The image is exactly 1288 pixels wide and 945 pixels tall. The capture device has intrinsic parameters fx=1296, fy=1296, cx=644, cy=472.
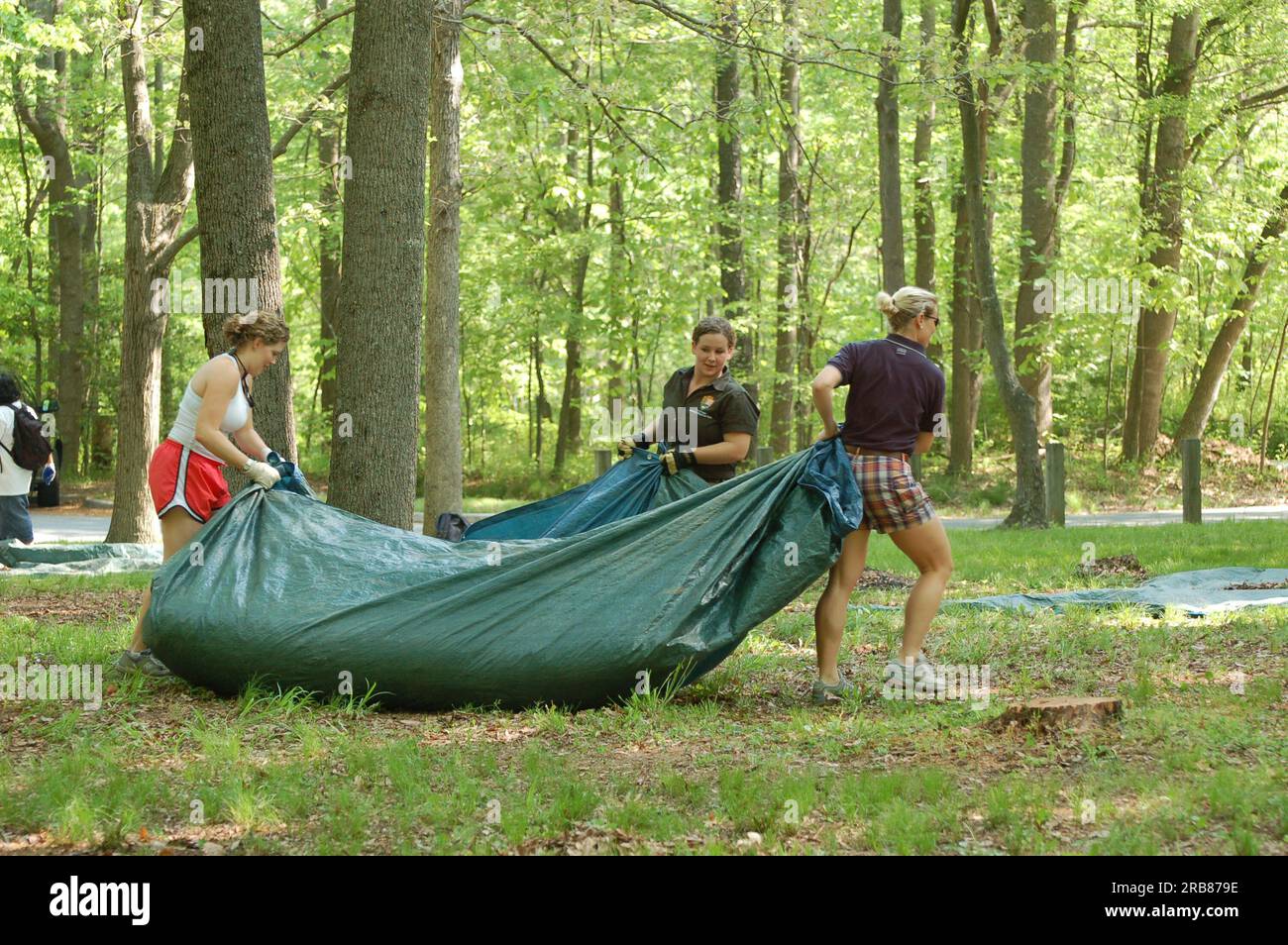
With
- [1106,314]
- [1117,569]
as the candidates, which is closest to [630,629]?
[1117,569]

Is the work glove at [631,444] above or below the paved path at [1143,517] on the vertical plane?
above

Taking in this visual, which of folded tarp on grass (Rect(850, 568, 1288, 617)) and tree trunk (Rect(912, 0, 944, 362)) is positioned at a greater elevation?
tree trunk (Rect(912, 0, 944, 362))

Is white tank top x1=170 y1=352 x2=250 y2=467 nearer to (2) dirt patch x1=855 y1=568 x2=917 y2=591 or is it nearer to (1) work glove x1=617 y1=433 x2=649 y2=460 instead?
(1) work glove x1=617 y1=433 x2=649 y2=460

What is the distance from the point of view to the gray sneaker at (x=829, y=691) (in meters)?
5.45

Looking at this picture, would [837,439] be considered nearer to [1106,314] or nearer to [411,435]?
[411,435]

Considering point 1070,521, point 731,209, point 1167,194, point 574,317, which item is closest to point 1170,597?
point 1070,521

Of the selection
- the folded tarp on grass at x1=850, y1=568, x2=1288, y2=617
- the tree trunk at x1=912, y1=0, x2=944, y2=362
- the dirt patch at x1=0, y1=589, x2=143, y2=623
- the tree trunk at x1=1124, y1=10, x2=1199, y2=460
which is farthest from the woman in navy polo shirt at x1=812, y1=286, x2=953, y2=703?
the tree trunk at x1=912, y1=0, x2=944, y2=362

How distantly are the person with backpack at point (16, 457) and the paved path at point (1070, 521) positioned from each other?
301 cm

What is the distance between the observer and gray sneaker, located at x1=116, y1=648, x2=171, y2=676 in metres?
5.82

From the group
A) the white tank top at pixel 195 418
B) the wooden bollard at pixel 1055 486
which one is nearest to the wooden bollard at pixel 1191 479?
the wooden bollard at pixel 1055 486

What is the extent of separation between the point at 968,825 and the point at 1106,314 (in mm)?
19290

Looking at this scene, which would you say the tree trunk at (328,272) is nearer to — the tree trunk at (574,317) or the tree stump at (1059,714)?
the tree trunk at (574,317)

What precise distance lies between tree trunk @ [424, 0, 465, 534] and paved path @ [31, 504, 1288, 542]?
3537 mm

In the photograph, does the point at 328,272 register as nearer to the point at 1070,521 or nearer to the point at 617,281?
the point at 617,281
